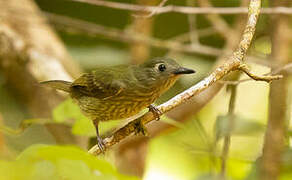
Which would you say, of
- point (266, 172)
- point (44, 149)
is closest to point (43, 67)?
point (266, 172)

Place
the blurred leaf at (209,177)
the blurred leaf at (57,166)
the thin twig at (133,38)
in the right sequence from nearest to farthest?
1. the blurred leaf at (57,166)
2. the blurred leaf at (209,177)
3. the thin twig at (133,38)

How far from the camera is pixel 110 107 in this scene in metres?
2.90

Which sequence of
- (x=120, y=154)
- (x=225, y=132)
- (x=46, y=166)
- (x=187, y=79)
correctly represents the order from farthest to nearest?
(x=187, y=79) < (x=120, y=154) < (x=225, y=132) < (x=46, y=166)

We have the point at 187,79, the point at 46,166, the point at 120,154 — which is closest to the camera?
the point at 46,166

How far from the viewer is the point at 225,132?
Answer: 278 cm

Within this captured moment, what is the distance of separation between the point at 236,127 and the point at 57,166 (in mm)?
2109

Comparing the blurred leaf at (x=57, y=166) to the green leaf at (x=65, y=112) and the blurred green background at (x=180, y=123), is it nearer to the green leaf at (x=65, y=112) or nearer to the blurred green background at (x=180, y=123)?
the blurred green background at (x=180, y=123)

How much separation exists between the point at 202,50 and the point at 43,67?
4.59 feet

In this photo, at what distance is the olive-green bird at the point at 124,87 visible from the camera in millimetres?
2686

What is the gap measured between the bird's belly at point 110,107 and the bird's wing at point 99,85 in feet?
0.14

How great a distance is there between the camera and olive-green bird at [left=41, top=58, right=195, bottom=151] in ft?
8.81

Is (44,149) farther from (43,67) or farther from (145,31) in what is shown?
(145,31)

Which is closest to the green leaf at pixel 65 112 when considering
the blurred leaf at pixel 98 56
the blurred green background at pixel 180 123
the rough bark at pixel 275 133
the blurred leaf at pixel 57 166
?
the blurred green background at pixel 180 123

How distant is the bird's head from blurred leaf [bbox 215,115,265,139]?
1.28 ft
